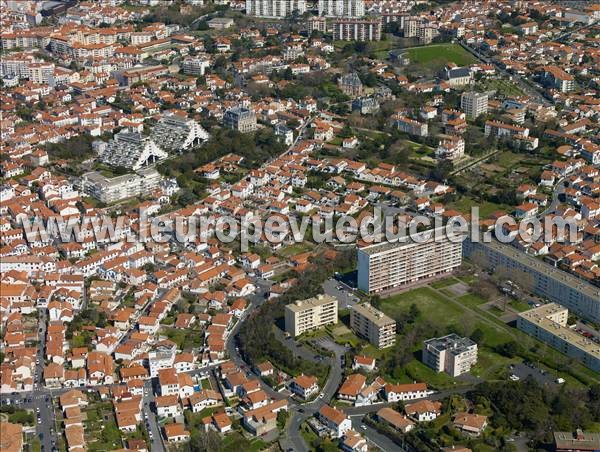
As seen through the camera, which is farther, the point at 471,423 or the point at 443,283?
the point at 443,283

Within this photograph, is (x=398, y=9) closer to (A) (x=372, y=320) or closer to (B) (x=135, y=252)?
(B) (x=135, y=252)

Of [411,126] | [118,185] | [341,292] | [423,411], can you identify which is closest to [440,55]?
[411,126]

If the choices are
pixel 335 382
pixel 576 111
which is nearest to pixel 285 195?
pixel 335 382

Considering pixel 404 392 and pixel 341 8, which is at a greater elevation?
pixel 341 8

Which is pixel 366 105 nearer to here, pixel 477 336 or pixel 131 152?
pixel 131 152

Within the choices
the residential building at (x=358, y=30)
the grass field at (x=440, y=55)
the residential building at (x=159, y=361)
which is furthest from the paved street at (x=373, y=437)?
the residential building at (x=358, y=30)

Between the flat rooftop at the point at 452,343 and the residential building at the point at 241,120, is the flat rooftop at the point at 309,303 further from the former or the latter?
the residential building at the point at 241,120
